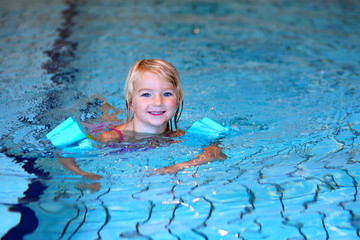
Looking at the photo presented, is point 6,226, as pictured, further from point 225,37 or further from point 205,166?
point 225,37

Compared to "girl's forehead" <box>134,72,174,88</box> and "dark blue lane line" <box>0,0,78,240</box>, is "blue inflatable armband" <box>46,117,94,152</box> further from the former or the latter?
"girl's forehead" <box>134,72,174,88</box>

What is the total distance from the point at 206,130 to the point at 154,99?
0.44 meters

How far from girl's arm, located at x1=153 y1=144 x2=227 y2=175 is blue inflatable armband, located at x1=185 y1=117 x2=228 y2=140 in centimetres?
12

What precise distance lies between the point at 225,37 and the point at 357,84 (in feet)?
7.76

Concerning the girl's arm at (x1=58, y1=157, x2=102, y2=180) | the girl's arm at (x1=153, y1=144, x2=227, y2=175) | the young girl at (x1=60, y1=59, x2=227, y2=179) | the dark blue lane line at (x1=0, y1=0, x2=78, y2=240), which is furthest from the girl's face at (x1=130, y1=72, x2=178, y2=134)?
the dark blue lane line at (x1=0, y1=0, x2=78, y2=240)

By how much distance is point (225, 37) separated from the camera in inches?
243

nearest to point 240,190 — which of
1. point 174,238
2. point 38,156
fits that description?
point 174,238

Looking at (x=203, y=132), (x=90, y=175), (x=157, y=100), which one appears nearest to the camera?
(x=90, y=175)

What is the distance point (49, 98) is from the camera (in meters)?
3.78

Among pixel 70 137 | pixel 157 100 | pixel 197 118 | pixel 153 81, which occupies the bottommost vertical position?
pixel 197 118

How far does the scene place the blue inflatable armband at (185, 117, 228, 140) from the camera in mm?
2844

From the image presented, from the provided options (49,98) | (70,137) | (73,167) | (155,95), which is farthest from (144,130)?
(49,98)

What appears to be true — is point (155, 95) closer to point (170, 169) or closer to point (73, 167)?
point (170, 169)

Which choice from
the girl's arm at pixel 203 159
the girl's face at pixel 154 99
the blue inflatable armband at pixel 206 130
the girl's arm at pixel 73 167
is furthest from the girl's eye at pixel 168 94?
the girl's arm at pixel 73 167
